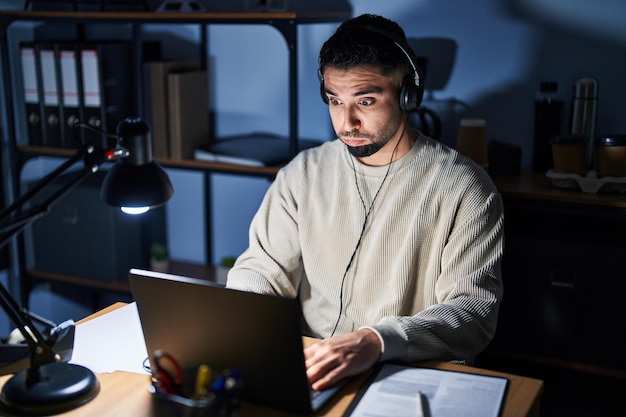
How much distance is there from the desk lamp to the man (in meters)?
0.51

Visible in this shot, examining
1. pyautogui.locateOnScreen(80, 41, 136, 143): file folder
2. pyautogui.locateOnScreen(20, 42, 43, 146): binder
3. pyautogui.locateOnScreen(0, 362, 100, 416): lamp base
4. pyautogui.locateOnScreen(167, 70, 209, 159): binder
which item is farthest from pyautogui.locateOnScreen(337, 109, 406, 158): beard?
pyautogui.locateOnScreen(20, 42, 43, 146): binder

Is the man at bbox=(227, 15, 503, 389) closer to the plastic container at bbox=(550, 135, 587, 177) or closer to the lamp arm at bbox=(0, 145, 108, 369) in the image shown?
the plastic container at bbox=(550, 135, 587, 177)

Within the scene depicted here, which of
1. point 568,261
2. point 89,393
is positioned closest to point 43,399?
point 89,393

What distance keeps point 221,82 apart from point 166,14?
0.40 m

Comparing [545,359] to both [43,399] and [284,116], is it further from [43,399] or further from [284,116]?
[43,399]

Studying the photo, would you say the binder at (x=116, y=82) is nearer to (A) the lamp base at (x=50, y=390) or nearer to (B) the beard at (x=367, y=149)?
(B) the beard at (x=367, y=149)

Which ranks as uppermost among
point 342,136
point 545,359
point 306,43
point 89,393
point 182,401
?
point 306,43

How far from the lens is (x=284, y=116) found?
2.60 m

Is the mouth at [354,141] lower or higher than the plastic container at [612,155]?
higher

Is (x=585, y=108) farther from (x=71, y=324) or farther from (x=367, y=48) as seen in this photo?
(x=71, y=324)

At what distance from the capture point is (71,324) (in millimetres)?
1229

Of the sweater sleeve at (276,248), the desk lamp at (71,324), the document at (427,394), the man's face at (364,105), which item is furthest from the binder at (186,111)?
the document at (427,394)

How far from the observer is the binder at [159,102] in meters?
2.47

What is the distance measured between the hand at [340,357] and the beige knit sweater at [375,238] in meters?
0.28
